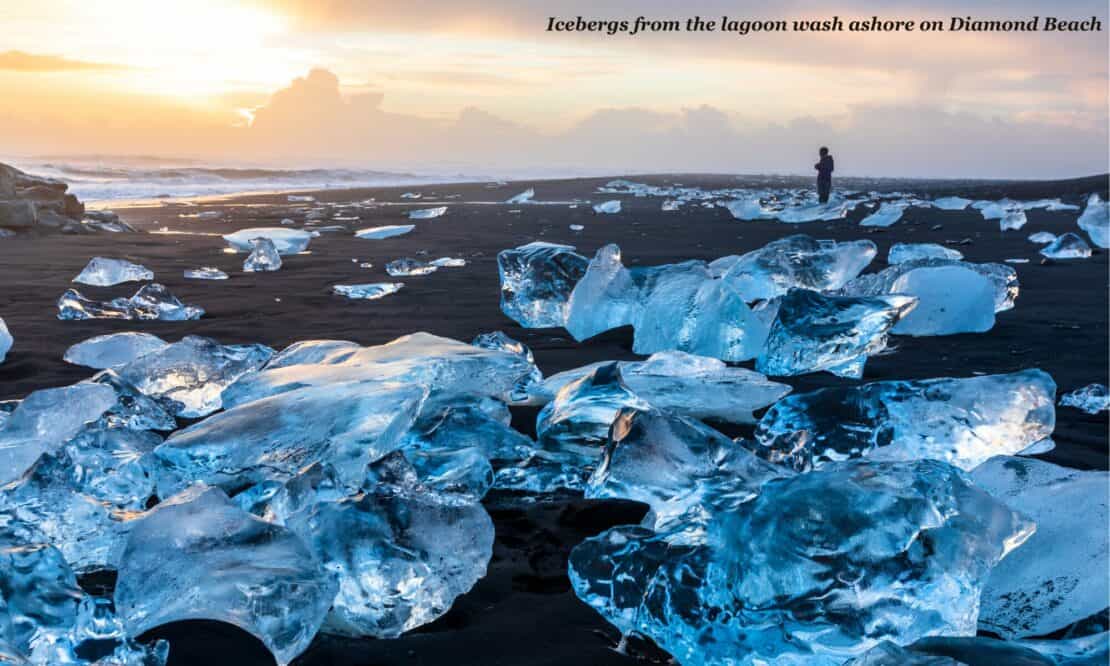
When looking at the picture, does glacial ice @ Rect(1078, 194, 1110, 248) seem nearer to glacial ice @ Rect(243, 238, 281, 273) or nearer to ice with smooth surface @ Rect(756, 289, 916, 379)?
ice with smooth surface @ Rect(756, 289, 916, 379)

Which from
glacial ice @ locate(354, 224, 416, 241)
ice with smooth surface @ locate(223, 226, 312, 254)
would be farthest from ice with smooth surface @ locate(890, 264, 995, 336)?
glacial ice @ locate(354, 224, 416, 241)

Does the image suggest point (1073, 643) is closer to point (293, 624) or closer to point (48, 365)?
point (293, 624)

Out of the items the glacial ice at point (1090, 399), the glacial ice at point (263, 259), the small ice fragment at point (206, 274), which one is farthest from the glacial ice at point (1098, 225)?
the small ice fragment at point (206, 274)

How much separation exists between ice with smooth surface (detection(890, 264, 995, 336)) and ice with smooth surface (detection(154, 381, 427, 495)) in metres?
2.51

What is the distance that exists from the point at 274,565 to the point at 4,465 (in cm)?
113

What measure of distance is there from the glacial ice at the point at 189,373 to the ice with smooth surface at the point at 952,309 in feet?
8.99

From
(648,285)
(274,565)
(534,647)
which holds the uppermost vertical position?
(648,285)

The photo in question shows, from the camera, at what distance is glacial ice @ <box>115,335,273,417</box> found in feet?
8.77

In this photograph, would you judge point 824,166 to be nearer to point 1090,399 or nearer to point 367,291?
point 367,291

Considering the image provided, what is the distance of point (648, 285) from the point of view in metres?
3.71

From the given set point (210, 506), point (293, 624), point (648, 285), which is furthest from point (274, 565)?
point (648, 285)

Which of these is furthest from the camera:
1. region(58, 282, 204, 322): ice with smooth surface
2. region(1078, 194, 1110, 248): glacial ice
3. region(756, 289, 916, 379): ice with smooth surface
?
region(1078, 194, 1110, 248): glacial ice

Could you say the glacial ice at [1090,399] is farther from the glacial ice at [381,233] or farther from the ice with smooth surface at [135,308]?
the glacial ice at [381,233]

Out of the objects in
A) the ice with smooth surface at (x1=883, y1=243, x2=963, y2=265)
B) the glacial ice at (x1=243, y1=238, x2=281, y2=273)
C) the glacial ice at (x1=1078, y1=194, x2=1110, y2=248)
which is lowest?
the glacial ice at (x1=243, y1=238, x2=281, y2=273)
